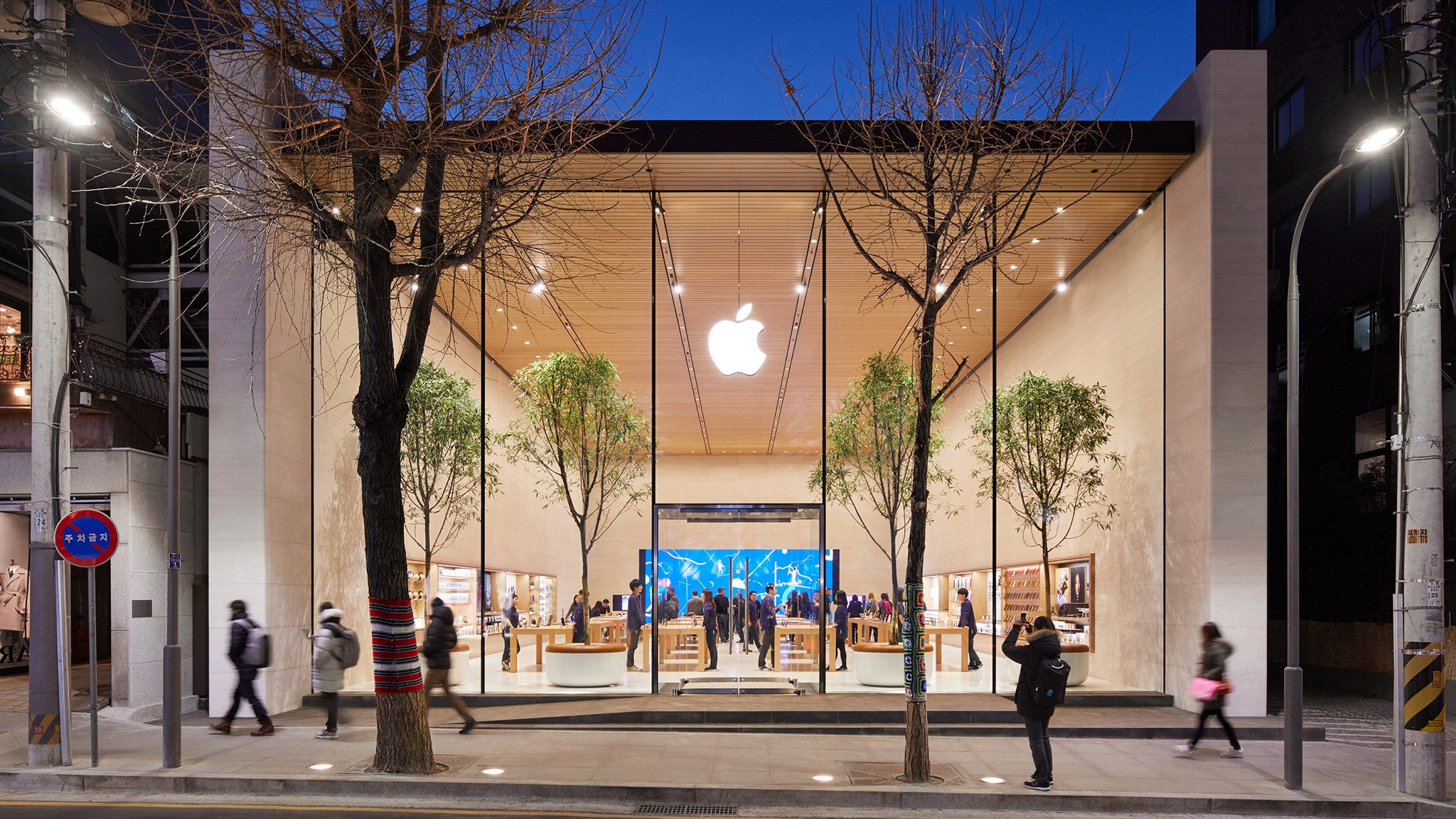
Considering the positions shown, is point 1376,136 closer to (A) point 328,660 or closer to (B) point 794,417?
(A) point 328,660

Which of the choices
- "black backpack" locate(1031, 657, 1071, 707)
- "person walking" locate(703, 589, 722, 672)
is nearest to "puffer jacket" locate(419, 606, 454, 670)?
"person walking" locate(703, 589, 722, 672)

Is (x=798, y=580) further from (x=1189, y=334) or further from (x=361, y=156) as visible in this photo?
(x=361, y=156)

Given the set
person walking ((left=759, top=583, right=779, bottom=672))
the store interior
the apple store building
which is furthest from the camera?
person walking ((left=759, top=583, right=779, bottom=672))

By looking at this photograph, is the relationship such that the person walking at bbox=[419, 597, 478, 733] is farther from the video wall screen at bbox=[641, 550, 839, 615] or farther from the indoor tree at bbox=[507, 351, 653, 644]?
the indoor tree at bbox=[507, 351, 653, 644]

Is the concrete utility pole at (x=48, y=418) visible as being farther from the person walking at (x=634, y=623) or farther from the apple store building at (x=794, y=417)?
the person walking at (x=634, y=623)

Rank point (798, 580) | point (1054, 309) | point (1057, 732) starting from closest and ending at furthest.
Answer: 1. point (1057, 732)
2. point (798, 580)
3. point (1054, 309)

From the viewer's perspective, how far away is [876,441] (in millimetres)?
19453

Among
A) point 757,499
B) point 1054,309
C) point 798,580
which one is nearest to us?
point 798,580

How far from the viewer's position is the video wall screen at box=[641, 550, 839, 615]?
51.9 ft

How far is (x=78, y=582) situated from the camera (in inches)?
824

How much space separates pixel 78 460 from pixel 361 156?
6.70 metres

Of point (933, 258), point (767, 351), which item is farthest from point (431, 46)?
point (767, 351)

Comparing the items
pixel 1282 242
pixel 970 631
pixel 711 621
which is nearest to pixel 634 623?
pixel 711 621

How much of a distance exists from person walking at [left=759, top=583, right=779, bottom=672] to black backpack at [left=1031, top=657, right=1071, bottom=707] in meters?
6.85
